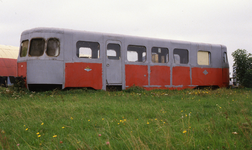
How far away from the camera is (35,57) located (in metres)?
8.98

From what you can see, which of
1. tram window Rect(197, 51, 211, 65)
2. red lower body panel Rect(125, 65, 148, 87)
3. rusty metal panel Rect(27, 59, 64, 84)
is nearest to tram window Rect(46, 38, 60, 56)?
rusty metal panel Rect(27, 59, 64, 84)

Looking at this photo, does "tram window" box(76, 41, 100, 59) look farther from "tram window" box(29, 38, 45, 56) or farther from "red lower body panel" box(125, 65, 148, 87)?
"red lower body panel" box(125, 65, 148, 87)

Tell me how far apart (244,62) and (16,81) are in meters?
12.8

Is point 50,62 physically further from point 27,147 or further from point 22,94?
point 27,147

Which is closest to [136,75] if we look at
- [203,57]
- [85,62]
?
[85,62]

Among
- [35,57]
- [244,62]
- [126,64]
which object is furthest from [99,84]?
[244,62]

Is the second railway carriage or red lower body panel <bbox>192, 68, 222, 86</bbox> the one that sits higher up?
the second railway carriage

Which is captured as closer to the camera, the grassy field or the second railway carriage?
the grassy field

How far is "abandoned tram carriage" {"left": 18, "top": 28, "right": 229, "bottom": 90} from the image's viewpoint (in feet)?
29.9

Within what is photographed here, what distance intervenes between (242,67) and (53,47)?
11313 mm

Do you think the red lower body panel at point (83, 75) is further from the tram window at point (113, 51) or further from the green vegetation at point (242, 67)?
the green vegetation at point (242, 67)

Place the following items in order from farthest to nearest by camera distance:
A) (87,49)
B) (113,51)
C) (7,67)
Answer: (7,67), (113,51), (87,49)

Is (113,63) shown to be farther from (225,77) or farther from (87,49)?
(225,77)

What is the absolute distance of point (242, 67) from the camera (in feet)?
44.0
